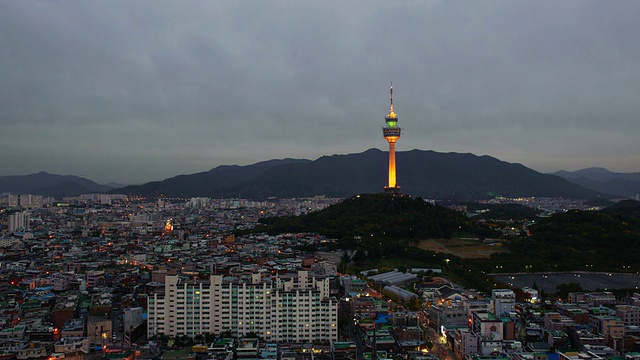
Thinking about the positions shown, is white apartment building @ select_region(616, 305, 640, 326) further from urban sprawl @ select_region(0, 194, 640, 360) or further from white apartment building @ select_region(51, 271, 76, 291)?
white apartment building @ select_region(51, 271, 76, 291)

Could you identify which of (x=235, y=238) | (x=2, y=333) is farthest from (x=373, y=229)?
(x=2, y=333)

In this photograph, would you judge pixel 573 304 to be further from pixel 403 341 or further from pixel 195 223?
pixel 195 223

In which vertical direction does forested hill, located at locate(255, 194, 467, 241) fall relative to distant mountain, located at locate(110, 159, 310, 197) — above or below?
below

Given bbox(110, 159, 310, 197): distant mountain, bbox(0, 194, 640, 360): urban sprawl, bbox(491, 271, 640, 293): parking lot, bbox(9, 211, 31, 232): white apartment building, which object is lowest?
bbox(491, 271, 640, 293): parking lot

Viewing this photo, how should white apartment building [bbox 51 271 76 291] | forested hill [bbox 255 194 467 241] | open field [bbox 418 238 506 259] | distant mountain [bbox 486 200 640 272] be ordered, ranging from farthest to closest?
1. forested hill [bbox 255 194 467 241]
2. open field [bbox 418 238 506 259]
3. distant mountain [bbox 486 200 640 272]
4. white apartment building [bbox 51 271 76 291]

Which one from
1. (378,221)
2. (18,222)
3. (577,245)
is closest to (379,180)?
(378,221)

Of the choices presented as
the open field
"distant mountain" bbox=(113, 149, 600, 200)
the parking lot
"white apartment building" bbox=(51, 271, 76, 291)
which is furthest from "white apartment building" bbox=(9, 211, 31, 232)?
"distant mountain" bbox=(113, 149, 600, 200)

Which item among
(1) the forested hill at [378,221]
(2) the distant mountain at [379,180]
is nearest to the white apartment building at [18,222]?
(1) the forested hill at [378,221]

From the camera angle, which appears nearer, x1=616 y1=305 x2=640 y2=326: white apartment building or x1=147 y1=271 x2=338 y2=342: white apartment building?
x1=147 y1=271 x2=338 y2=342: white apartment building

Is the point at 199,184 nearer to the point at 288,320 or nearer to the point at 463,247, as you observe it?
the point at 463,247
